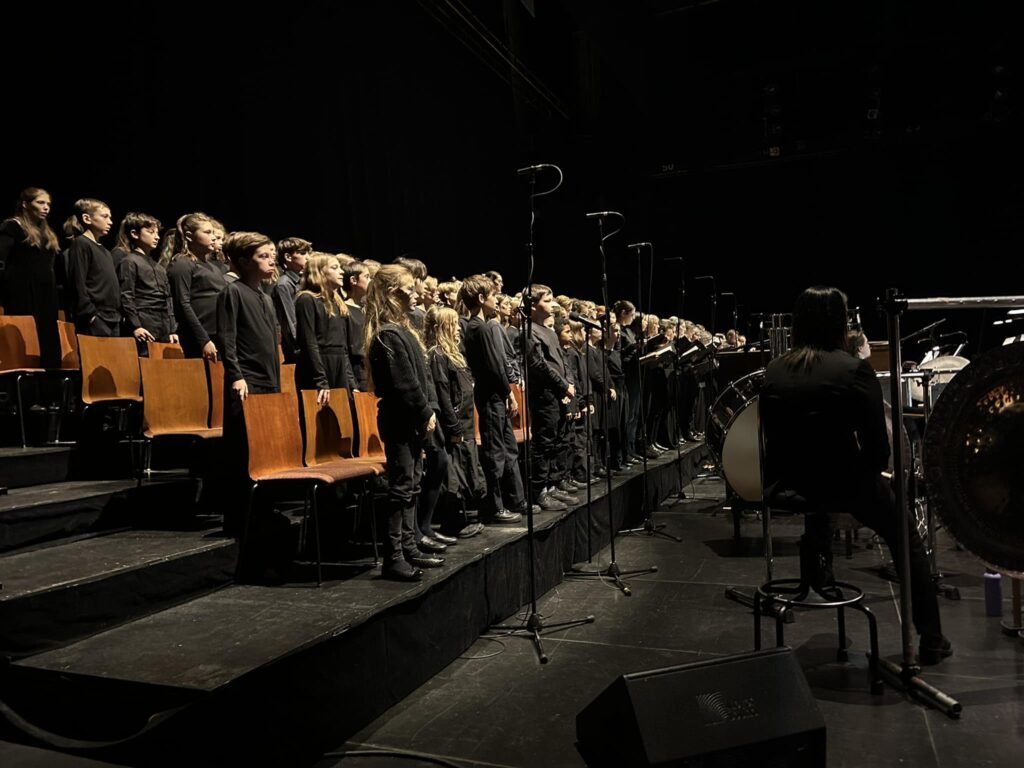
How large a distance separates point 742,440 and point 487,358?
1797mm

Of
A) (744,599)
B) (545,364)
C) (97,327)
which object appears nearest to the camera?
(744,599)

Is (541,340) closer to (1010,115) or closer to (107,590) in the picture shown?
(107,590)

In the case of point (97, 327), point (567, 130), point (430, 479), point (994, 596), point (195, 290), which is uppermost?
point (567, 130)

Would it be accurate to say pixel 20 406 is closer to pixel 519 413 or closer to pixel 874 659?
pixel 519 413

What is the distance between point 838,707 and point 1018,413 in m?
1.30

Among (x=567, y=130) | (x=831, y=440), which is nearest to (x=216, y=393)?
(x=831, y=440)

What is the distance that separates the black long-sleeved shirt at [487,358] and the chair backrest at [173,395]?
1.71 meters

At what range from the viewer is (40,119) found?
5535mm

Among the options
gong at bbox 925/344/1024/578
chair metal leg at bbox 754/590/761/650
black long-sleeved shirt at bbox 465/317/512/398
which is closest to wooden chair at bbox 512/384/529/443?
black long-sleeved shirt at bbox 465/317/512/398

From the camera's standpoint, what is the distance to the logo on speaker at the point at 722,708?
6.70 feet

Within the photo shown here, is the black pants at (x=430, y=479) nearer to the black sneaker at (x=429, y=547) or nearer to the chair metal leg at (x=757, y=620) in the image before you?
the black sneaker at (x=429, y=547)

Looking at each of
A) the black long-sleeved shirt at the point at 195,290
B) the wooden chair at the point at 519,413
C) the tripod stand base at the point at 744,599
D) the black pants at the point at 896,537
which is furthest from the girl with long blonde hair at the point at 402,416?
the wooden chair at the point at 519,413

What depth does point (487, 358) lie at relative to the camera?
5227 millimetres

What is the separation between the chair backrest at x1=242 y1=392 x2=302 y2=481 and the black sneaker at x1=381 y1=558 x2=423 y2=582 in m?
0.73
